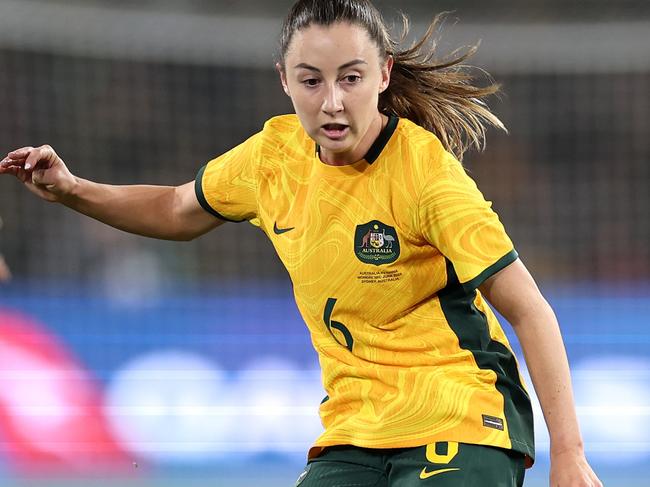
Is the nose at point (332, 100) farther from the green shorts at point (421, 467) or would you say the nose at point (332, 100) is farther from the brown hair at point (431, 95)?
the green shorts at point (421, 467)

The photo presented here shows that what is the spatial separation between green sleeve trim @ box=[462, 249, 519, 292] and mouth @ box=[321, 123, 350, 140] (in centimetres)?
44

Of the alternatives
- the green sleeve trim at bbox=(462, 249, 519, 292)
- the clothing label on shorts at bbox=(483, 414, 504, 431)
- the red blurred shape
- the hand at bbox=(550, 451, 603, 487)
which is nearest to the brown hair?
the green sleeve trim at bbox=(462, 249, 519, 292)

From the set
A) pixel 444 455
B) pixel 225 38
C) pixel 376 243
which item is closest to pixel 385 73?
pixel 376 243

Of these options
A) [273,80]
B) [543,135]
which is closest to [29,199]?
[273,80]

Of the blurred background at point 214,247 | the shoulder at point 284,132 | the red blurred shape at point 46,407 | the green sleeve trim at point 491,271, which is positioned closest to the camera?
the green sleeve trim at point 491,271

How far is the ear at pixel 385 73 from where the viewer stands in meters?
2.96

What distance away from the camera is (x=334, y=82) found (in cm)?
277

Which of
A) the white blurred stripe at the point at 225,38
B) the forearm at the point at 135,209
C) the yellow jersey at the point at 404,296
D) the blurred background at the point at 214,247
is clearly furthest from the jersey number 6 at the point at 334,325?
the white blurred stripe at the point at 225,38

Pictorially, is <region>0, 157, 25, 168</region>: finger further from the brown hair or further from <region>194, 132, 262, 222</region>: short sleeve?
the brown hair

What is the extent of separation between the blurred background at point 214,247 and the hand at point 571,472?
380cm

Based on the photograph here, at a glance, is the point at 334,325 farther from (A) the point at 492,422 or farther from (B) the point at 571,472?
(B) the point at 571,472

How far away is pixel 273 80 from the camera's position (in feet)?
29.0

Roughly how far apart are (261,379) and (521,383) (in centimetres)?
414

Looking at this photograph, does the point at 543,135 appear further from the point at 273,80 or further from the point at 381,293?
the point at 381,293
